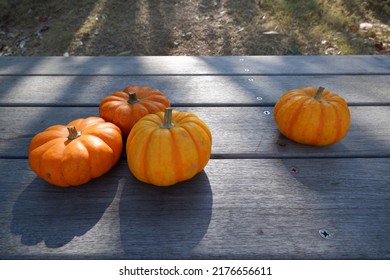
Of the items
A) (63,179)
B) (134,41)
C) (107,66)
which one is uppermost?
(63,179)

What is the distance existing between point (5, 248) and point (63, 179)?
0.26m

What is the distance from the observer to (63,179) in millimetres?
1070

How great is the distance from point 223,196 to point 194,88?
845mm

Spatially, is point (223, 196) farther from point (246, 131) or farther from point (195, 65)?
point (195, 65)

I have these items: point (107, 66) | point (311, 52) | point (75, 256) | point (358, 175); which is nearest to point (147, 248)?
point (75, 256)

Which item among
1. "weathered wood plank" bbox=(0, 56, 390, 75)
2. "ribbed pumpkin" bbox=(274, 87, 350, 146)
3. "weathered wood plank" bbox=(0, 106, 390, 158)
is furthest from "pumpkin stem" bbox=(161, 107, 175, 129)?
"weathered wood plank" bbox=(0, 56, 390, 75)

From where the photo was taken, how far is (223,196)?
1.12m

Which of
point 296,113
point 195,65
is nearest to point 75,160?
point 296,113

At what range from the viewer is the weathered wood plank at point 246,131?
1313 millimetres

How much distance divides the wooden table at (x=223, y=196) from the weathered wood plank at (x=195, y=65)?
0.26 m

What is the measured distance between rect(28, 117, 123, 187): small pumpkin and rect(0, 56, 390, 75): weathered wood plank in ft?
3.02

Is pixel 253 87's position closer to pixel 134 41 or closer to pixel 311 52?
pixel 311 52

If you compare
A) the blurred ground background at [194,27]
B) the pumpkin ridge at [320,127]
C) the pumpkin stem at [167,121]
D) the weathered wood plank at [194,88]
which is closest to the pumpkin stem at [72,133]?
the pumpkin stem at [167,121]

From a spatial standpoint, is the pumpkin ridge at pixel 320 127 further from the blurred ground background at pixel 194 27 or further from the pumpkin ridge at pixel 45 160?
the blurred ground background at pixel 194 27
